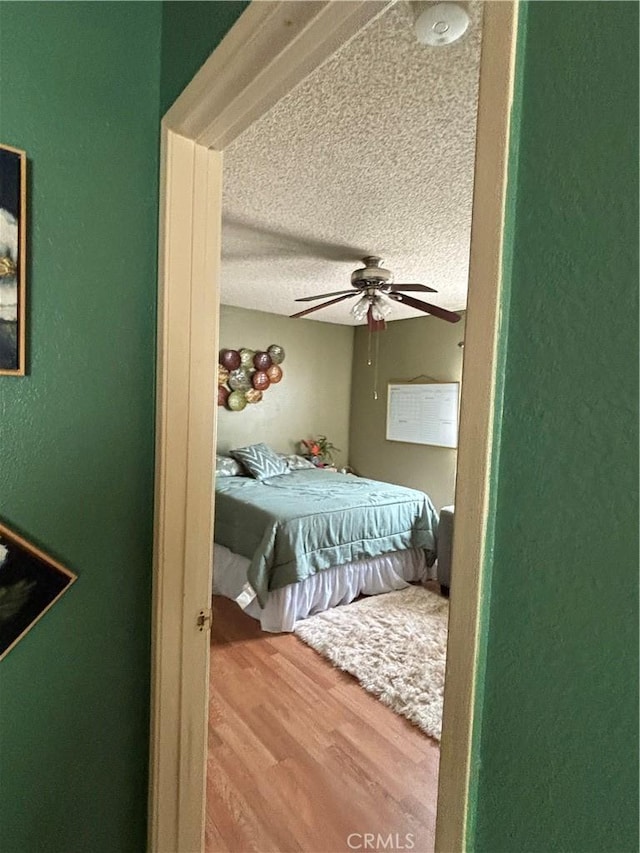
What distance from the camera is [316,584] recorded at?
305 cm

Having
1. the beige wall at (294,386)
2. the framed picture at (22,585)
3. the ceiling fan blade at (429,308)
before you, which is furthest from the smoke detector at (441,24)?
the beige wall at (294,386)

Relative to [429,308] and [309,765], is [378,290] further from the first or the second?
[309,765]

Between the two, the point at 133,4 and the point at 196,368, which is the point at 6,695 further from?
the point at 133,4

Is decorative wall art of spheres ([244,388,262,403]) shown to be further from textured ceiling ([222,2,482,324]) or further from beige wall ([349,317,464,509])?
textured ceiling ([222,2,482,324])

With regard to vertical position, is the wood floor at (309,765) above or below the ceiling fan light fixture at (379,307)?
below

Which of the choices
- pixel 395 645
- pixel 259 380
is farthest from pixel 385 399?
pixel 395 645

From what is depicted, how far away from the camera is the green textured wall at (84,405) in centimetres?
91

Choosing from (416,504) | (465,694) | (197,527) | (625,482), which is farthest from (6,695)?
(416,504)

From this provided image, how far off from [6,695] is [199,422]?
0.69 meters

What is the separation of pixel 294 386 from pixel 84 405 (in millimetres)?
4233

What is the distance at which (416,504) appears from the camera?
355cm

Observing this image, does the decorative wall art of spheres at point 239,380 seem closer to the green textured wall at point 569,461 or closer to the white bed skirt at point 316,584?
the white bed skirt at point 316,584

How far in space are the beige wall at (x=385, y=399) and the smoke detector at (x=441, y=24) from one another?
321 centimetres

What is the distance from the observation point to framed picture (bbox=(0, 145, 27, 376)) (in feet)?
2.81
